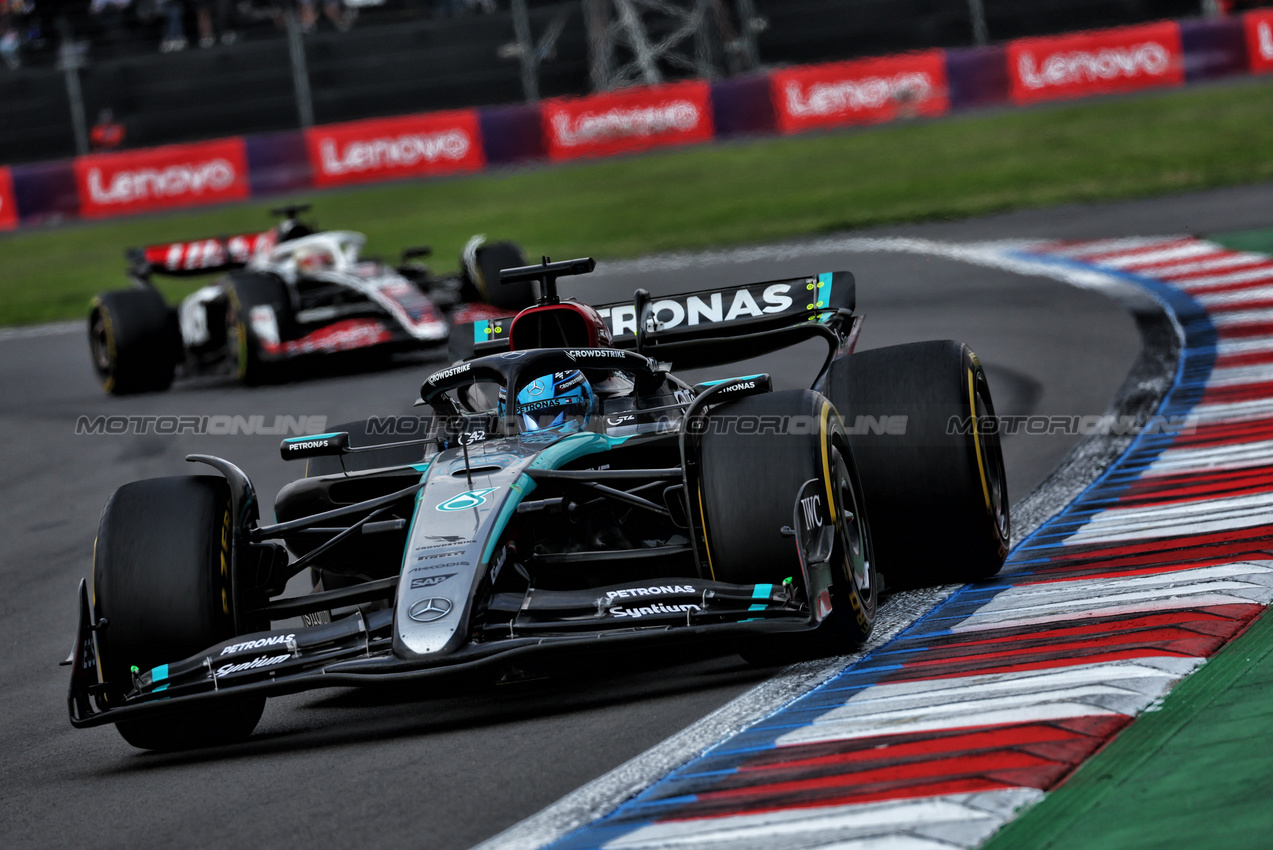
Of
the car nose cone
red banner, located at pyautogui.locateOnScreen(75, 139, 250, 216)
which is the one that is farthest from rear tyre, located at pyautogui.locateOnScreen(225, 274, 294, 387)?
red banner, located at pyautogui.locateOnScreen(75, 139, 250, 216)

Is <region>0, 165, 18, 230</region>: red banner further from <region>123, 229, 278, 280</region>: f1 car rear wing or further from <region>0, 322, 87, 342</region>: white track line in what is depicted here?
<region>123, 229, 278, 280</region>: f1 car rear wing

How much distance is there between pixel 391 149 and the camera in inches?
1157

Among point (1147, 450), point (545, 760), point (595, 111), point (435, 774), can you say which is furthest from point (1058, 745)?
point (595, 111)

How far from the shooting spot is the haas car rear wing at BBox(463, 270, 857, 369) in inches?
311

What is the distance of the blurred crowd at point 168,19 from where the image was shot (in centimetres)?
3102

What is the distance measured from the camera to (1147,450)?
28.0 ft

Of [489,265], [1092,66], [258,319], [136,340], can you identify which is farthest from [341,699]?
[1092,66]

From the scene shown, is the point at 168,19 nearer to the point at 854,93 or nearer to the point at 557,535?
the point at 854,93

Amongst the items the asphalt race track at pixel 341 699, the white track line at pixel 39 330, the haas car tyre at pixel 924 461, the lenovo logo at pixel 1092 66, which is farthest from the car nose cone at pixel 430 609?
the lenovo logo at pixel 1092 66

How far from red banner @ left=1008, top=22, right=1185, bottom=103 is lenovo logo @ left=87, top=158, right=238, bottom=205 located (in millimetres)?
13436

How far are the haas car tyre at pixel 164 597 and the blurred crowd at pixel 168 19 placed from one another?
84.9ft

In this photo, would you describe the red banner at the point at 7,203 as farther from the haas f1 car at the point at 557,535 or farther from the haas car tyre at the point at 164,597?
the haas car tyre at the point at 164,597

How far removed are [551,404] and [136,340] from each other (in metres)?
8.97

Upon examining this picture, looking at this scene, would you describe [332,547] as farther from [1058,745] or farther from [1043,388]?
[1043,388]
